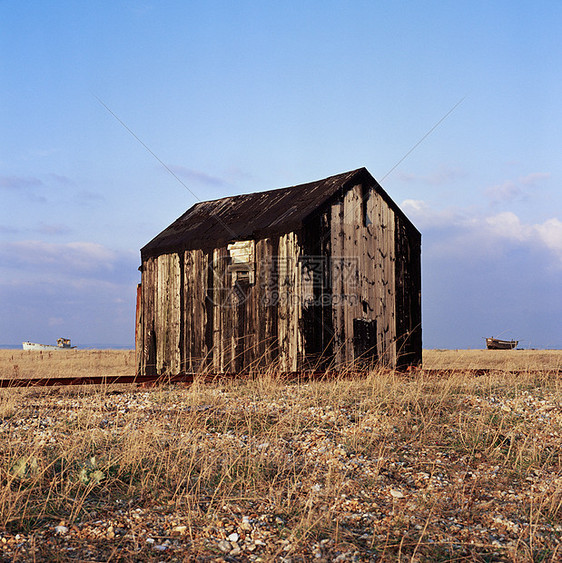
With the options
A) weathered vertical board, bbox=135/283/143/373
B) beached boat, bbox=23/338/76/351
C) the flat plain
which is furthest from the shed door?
beached boat, bbox=23/338/76/351

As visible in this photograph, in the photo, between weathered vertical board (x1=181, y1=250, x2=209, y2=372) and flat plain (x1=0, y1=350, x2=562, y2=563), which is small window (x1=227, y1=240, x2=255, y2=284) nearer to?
weathered vertical board (x1=181, y1=250, x2=209, y2=372)

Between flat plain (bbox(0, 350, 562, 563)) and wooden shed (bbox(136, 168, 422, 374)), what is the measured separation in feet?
14.2

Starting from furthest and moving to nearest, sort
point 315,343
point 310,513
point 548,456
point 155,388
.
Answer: point 315,343 < point 155,388 < point 548,456 < point 310,513

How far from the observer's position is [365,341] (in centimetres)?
1273

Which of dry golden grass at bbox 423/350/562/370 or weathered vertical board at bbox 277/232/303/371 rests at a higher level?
weathered vertical board at bbox 277/232/303/371

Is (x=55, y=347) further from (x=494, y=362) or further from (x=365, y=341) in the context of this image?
(x=365, y=341)

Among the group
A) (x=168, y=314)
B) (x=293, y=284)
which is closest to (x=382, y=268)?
(x=293, y=284)

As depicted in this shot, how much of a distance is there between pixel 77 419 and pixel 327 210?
7265mm

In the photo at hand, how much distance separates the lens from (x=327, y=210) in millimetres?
12203

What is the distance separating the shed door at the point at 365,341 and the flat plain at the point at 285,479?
4892mm

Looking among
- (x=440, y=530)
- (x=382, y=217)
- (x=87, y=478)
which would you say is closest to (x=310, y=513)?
(x=440, y=530)

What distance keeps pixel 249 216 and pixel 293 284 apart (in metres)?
2.94

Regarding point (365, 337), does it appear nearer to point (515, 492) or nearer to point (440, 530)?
point (515, 492)

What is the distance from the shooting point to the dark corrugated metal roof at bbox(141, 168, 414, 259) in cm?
1234
